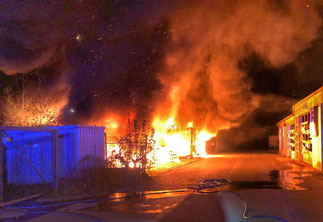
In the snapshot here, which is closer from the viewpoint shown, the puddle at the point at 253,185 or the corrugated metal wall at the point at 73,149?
the puddle at the point at 253,185

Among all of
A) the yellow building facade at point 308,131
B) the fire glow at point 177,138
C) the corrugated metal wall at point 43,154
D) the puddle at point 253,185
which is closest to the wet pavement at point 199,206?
the puddle at point 253,185

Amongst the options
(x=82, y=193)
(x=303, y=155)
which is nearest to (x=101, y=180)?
(x=82, y=193)

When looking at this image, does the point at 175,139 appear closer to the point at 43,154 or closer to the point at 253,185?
the point at 43,154

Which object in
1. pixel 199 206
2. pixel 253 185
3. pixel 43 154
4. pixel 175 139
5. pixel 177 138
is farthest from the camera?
pixel 177 138

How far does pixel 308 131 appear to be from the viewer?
66.6 feet

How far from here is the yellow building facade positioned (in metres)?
16.7

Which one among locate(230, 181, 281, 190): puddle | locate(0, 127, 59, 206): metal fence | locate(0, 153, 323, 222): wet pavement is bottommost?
locate(230, 181, 281, 190): puddle

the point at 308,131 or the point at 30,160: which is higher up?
the point at 308,131

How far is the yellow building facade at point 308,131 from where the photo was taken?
1669 centimetres

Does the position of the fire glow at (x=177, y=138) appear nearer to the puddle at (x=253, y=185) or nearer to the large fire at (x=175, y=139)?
the large fire at (x=175, y=139)

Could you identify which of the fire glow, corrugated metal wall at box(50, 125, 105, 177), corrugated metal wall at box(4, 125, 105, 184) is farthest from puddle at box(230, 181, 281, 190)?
the fire glow

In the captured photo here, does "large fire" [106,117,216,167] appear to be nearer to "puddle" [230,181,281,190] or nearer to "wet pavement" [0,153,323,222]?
"puddle" [230,181,281,190]

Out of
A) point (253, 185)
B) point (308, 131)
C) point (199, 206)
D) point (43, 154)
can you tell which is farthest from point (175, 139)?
point (199, 206)

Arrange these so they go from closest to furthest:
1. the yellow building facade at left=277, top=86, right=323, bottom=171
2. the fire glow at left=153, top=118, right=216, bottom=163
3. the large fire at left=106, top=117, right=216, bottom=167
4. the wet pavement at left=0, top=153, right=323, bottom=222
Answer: the wet pavement at left=0, top=153, right=323, bottom=222, the yellow building facade at left=277, top=86, right=323, bottom=171, the large fire at left=106, top=117, right=216, bottom=167, the fire glow at left=153, top=118, right=216, bottom=163
